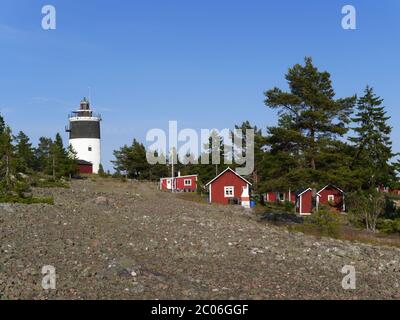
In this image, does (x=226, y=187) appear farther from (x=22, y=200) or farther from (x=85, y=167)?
(x=85, y=167)

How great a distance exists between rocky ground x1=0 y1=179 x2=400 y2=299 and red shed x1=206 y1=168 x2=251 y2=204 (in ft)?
83.7

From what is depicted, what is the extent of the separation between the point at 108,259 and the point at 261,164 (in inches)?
1743

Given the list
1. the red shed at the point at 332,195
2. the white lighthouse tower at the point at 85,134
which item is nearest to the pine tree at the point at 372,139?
the red shed at the point at 332,195

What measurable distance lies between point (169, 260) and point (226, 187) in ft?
114

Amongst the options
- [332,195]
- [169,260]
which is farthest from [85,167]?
[169,260]

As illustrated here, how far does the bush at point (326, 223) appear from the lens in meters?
26.2

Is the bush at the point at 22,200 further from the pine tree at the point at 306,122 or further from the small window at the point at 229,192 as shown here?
the small window at the point at 229,192

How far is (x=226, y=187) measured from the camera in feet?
166

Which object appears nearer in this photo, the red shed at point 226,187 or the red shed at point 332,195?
the red shed at point 226,187

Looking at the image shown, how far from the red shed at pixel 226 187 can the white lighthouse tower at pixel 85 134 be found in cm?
3512

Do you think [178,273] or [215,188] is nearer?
[178,273]
